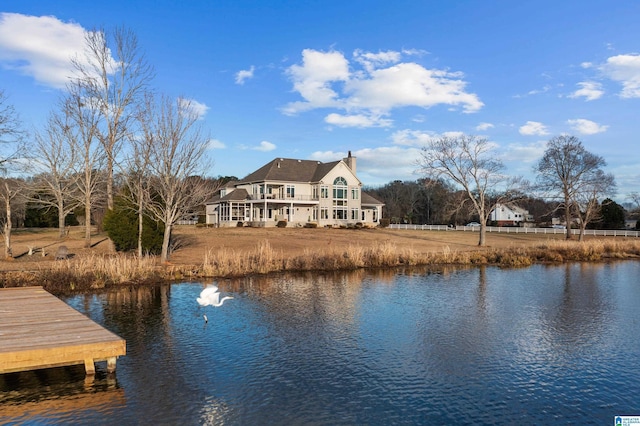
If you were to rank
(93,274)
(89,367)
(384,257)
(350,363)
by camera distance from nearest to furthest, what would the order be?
(89,367)
(350,363)
(93,274)
(384,257)

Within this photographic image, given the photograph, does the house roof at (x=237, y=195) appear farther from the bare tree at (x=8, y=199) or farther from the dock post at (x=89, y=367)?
the dock post at (x=89, y=367)

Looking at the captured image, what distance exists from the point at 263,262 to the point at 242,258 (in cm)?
108

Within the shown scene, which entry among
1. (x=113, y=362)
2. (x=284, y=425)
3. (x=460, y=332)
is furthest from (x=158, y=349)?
(x=460, y=332)

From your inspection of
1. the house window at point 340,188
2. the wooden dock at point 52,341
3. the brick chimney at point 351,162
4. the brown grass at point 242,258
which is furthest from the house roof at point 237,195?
the wooden dock at point 52,341

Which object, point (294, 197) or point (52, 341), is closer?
point (52, 341)

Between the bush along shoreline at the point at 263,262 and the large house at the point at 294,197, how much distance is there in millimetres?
25214

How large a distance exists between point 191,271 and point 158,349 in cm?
1071

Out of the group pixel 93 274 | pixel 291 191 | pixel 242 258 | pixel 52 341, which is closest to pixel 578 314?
pixel 242 258

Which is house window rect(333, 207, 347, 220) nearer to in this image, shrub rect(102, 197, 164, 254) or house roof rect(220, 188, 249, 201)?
house roof rect(220, 188, 249, 201)

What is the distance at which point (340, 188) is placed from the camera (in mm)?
57406

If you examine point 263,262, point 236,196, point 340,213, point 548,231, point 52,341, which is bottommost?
point 52,341

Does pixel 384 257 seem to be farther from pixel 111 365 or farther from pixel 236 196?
pixel 236 196

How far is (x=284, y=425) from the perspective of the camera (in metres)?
7.71

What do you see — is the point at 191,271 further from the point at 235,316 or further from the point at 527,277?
the point at 527,277
